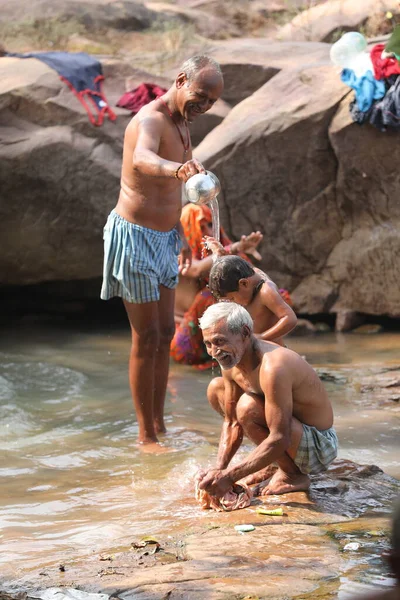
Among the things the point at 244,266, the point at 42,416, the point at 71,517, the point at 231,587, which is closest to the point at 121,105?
the point at 42,416

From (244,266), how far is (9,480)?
1.77 metres

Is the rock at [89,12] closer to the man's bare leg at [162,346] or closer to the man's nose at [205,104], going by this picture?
the man's bare leg at [162,346]

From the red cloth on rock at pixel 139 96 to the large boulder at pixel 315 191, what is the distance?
75 cm

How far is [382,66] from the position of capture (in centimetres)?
890

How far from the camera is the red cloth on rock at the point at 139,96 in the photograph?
9.85 meters

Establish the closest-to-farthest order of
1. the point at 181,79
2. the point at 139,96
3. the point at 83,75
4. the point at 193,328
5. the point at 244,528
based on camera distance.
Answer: the point at 244,528 < the point at 181,79 < the point at 193,328 < the point at 139,96 < the point at 83,75

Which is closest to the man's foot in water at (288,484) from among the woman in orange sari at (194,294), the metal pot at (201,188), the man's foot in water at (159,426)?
the metal pot at (201,188)

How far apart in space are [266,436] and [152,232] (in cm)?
171

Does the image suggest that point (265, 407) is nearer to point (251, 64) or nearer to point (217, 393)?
point (217, 393)

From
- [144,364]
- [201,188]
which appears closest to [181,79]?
[201,188]

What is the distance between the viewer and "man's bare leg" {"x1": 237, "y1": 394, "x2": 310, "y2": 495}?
4336 millimetres

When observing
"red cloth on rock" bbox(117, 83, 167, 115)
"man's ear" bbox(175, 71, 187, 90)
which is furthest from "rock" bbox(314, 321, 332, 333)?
"man's ear" bbox(175, 71, 187, 90)

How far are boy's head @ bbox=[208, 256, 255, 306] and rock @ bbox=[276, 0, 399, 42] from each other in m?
7.86

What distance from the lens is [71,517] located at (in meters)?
4.65
